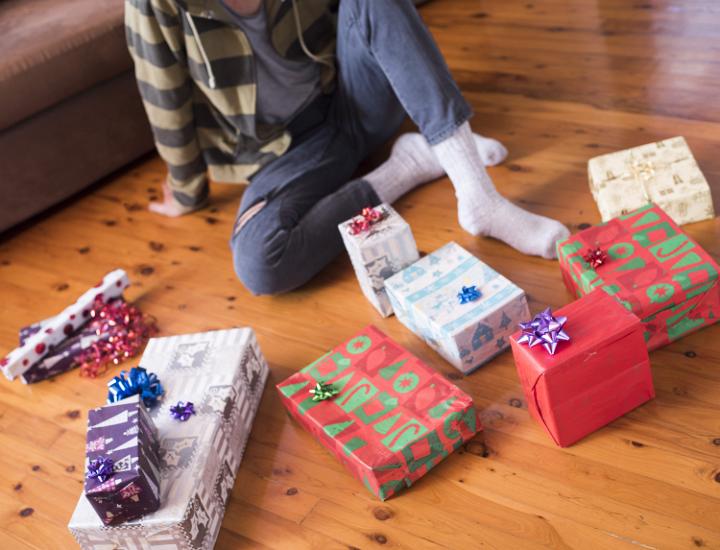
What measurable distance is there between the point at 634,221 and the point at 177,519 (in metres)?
0.87

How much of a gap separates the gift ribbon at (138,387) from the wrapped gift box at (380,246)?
41cm

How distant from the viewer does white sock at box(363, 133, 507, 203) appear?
191 cm

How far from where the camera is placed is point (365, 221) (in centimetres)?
162

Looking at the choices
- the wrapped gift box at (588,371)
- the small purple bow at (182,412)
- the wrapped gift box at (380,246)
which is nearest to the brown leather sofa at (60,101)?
the wrapped gift box at (380,246)

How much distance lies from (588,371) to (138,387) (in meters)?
0.71

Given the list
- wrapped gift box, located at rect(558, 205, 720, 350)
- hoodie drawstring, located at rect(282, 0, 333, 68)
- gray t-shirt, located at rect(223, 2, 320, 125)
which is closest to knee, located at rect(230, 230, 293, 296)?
gray t-shirt, located at rect(223, 2, 320, 125)

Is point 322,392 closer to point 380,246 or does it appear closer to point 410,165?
point 380,246

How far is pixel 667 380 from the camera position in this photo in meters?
1.39

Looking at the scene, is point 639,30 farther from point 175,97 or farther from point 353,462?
point 353,462

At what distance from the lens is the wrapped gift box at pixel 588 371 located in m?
1.25

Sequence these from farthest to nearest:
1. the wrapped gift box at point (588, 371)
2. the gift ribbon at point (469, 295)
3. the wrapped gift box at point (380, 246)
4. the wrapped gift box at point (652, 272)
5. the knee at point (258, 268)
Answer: the knee at point (258, 268), the wrapped gift box at point (380, 246), the gift ribbon at point (469, 295), the wrapped gift box at point (652, 272), the wrapped gift box at point (588, 371)

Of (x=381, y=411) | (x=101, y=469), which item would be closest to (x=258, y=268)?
(x=381, y=411)

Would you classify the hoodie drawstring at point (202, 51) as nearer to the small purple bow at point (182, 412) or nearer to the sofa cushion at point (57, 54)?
the sofa cushion at point (57, 54)

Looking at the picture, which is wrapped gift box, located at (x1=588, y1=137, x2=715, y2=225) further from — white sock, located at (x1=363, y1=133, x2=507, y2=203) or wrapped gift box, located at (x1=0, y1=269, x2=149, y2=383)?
wrapped gift box, located at (x1=0, y1=269, x2=149, y2=383)
